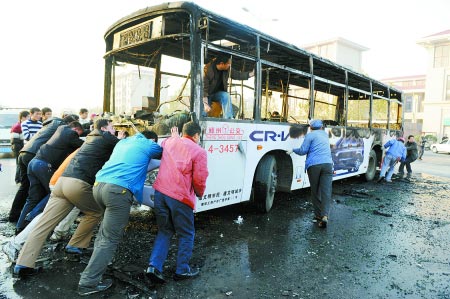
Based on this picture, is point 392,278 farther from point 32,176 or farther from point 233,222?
point 32,176

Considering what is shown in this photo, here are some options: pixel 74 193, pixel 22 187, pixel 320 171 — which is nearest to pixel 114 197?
pixel 74 193

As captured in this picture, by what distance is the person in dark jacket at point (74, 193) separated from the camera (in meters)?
3.46

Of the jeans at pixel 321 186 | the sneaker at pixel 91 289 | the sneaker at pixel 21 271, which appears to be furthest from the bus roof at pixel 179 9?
the sneaker at pixel 21 271

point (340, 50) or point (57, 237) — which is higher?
point (340, 50)

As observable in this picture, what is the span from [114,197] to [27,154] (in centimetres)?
275

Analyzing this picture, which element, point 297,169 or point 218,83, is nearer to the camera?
point 218,83

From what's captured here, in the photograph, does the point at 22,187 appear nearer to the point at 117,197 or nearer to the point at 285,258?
the point at 117,197

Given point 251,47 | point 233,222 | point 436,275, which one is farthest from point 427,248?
point 251,47

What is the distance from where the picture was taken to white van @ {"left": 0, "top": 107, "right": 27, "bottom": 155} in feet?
41.5

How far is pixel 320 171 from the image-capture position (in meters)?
5.78

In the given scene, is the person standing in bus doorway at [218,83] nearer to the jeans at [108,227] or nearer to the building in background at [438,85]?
the jeans at [108,227]

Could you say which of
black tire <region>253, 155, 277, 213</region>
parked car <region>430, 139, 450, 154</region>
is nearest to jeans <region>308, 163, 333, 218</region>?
black tire <region>253, 155, 277, 213</region>

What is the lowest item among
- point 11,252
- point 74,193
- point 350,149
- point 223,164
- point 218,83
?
point 11,252

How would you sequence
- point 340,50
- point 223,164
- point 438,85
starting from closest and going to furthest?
point 223,164
point 438,85
point 340,50
